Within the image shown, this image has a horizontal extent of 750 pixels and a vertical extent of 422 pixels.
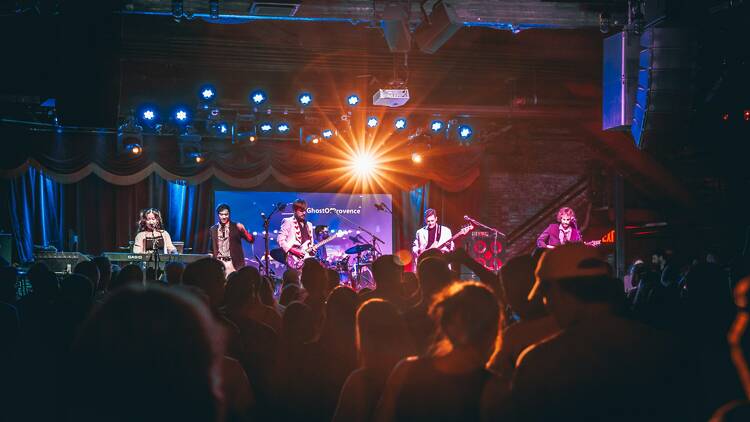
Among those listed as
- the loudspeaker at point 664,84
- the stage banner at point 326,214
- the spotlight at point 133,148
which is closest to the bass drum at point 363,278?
the stage banner at point 326,214

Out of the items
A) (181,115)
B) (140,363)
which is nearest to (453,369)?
(140,363)

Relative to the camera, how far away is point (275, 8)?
23.8 feet

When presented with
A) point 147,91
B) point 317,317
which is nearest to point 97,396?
point 317,317

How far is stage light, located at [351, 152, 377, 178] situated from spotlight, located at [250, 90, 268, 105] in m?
3.50

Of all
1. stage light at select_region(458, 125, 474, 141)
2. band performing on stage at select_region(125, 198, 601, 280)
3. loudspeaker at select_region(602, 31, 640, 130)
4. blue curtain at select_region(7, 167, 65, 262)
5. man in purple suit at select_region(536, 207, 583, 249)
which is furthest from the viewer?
stage light at select_region(458, 125, 474, 141)

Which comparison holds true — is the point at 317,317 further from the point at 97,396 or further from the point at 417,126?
the point at 417,126

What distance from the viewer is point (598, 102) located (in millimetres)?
13555

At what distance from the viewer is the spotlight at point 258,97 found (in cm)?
1155

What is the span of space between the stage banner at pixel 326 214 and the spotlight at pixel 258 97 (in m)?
3.22

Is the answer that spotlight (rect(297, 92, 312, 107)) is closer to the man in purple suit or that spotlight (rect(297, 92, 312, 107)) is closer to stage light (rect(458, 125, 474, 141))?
stage light (rect(458, 125, 474, 141))

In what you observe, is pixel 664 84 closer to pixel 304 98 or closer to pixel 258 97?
pixel 304 98

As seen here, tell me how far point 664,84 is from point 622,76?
24.5 inches

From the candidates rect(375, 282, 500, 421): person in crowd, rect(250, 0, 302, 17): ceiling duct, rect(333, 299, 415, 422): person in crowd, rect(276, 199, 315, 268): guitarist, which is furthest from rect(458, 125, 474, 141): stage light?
rect(375, 282, 500, 421): person in crowd

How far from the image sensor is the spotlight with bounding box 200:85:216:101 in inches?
433
